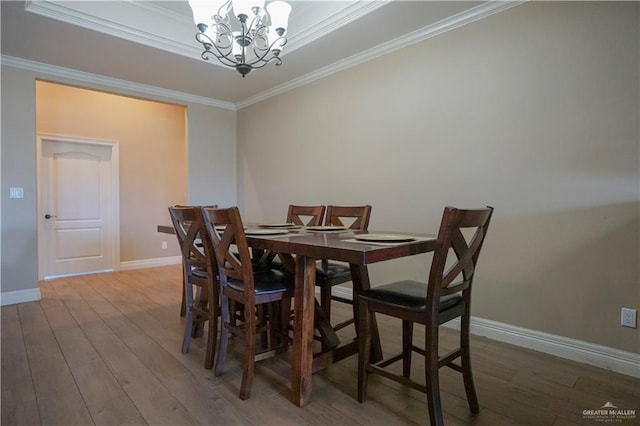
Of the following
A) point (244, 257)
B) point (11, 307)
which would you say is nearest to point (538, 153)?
point (244, 257)

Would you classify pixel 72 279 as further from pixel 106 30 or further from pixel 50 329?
pixel 106 30

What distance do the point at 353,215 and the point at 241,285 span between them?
1140 mm

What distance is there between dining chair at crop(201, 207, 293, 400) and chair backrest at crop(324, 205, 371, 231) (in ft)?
2.49

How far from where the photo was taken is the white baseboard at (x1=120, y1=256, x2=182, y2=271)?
5258 millimetres

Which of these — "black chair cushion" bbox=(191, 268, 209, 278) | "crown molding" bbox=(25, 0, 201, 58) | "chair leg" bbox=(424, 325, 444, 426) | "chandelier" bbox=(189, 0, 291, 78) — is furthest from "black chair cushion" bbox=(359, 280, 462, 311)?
"crown molding" bbox=(25, 0, 201, 58)

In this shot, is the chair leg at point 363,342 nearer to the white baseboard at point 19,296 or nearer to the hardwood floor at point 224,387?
the hardwood floor at point 224,387

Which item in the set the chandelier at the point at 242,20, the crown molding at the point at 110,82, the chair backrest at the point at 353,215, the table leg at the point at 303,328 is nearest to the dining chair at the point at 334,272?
the chair backrest at the point at 353,215

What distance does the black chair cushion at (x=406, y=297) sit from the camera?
61.6 inches

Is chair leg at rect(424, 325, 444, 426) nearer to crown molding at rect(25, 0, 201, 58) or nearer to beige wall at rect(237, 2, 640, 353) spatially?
beige wall at rect(237, 2, 640, 353)

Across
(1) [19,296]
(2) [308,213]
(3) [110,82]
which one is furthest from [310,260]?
(3) [110,82]

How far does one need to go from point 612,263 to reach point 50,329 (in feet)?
13.2

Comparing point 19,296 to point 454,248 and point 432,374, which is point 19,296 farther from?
point 454,248

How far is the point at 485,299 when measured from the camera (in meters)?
2.68

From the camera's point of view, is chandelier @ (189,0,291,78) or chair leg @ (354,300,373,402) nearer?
chair leg @ (354,300,373,402)
